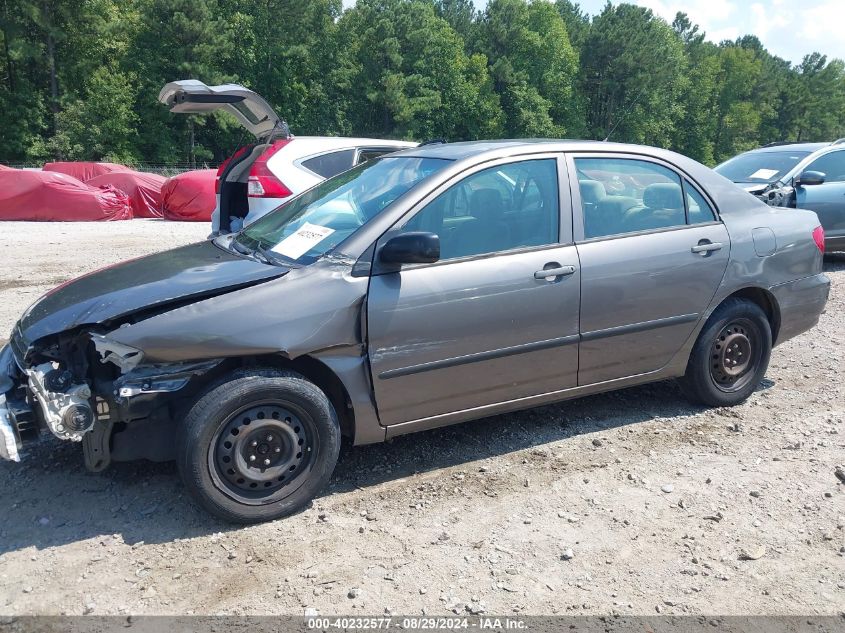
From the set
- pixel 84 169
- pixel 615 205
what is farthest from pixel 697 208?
pixel 84 169

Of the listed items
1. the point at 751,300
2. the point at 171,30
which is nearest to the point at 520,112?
the point at 171,30

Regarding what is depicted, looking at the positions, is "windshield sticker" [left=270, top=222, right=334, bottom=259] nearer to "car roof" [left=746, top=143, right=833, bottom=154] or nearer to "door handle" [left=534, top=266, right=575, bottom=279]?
"door handle" [left=534, top=266, right=575, bottom=279]

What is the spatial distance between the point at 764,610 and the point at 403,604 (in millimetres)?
1454

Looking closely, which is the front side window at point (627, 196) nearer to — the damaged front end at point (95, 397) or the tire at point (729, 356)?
the tire at point (729, 356)

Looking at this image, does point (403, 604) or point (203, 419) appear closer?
point (403, 604)

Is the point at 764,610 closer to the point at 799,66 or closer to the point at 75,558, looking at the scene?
the point at 75,558

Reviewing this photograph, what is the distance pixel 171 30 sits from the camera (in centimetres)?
4425

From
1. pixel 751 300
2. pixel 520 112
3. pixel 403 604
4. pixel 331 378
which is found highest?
pixel 520 112

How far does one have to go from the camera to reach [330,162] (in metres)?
7.64

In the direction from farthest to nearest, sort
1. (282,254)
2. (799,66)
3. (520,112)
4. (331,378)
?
1. (799,66)
2. (520,112)
3. (282,254)
4. (331,378)

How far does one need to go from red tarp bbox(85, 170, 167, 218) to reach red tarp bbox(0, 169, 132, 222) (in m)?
1.33

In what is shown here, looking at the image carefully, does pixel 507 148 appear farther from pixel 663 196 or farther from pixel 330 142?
pixel 330 142

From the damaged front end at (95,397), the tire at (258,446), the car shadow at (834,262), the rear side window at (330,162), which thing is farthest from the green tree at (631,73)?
the damaged front end at (95,397)

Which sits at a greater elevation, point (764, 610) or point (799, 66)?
point (799, 66)
